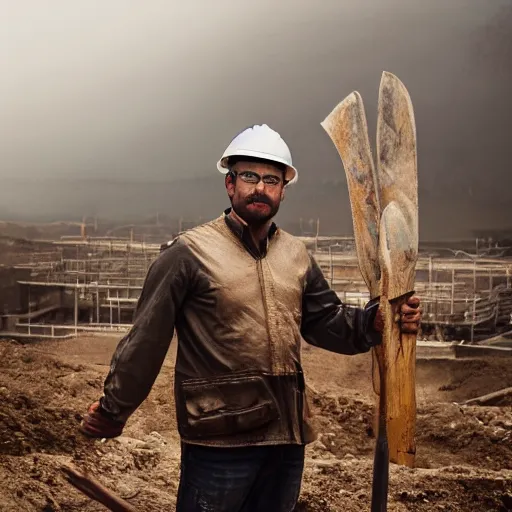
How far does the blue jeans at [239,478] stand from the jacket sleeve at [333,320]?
1.11 ft

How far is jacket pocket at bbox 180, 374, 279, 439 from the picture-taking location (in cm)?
183

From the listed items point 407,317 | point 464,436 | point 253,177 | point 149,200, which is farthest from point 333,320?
point 464,436

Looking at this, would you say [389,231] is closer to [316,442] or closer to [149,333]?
[149,333]

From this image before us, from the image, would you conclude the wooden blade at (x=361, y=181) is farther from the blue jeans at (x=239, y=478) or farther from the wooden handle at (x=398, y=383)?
the blue jeans at (x=239, y=478)

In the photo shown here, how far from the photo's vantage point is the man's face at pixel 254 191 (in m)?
1.88

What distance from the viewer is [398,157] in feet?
6.93

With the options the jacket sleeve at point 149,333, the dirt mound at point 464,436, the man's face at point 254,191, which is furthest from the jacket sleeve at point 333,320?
the dirt mound at point 464,436

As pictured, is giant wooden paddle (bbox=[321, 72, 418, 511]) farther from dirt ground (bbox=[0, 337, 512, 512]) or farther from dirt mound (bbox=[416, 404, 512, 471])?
dirt mound (bbox=[416, 404, 512, 471])

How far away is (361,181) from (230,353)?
679 millimetres

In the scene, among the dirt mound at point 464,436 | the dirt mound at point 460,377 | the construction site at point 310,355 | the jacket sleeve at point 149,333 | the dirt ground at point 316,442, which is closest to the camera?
the jacket sleeve at point 149,333

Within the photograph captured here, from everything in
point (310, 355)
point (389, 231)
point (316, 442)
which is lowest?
point (316, 442)

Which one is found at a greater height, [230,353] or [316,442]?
[230,353]

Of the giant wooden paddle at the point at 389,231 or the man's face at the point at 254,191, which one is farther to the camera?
the giant wooden paddle at the point at 389,231

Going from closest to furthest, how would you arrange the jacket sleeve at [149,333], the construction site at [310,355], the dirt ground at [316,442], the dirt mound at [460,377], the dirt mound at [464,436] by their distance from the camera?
the jacket sleeve at [149,333], the dirt ground at [316,442], the construction site at [310,355], the dirt mound at [464,436], the dirt mound at [460,377]
